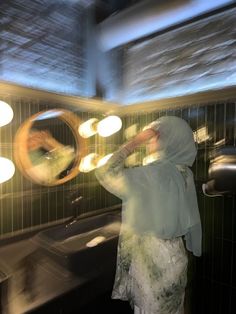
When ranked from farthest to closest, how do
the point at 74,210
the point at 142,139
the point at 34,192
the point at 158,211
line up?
the point at 74,210 → the point at 34,192 → the point at 142,139 → the point at 158,211

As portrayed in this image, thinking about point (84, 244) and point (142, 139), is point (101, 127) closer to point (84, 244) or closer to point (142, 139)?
point (142, 139)

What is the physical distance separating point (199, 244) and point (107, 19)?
1445 millimetres

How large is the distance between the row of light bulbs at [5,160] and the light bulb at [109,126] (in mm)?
556

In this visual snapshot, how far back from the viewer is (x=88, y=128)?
144 cm

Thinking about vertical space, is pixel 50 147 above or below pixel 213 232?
above

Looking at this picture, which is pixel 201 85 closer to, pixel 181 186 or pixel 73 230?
pixel 181 186

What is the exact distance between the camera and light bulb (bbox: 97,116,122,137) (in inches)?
58.5

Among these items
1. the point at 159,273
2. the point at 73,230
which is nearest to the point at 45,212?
the point at 73,230

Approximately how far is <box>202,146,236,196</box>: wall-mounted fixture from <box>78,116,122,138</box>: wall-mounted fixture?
0.64 metres

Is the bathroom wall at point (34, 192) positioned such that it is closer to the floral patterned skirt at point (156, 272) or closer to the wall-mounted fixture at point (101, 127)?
the wall-mounted fixture at point (101, 127)

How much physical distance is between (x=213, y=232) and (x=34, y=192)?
3.22 ft

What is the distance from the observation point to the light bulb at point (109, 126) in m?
1.49

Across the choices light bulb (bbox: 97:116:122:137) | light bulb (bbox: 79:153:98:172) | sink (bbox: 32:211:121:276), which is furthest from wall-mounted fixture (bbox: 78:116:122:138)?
sink (bbox: 32:211:121:276)

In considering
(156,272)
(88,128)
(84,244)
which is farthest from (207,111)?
(84,244)
